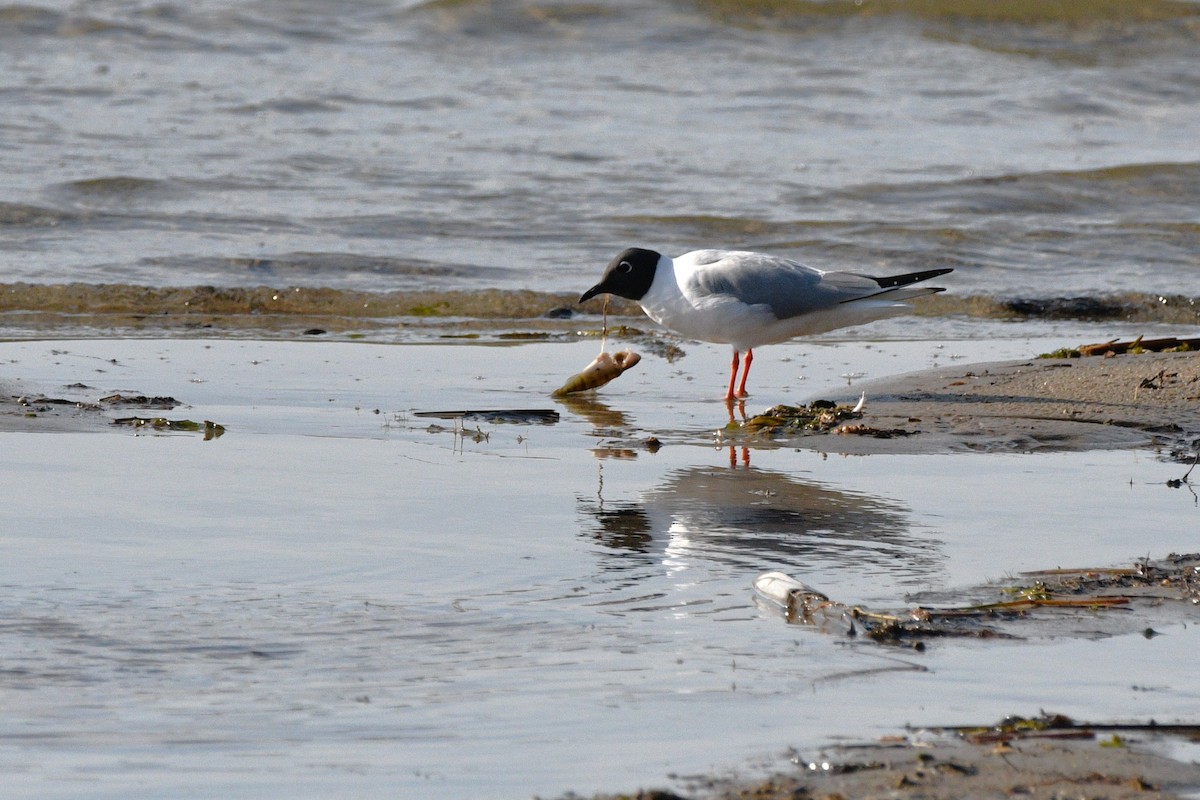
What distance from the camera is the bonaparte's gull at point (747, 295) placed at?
7.20 m

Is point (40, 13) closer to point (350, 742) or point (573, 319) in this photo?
point (573, 319)

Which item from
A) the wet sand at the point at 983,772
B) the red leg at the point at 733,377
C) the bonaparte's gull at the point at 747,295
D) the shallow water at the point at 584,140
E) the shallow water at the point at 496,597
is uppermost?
the shallow water at the point at 584,140

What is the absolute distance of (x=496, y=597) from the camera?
3736 millimetres

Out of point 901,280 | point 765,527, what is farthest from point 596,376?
point 765,527

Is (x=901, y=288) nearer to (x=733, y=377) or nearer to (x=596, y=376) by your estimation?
(x=733, y=377)

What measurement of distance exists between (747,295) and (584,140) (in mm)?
7439

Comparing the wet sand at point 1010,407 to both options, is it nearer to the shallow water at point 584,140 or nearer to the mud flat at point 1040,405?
the mud flat at point 1040,405

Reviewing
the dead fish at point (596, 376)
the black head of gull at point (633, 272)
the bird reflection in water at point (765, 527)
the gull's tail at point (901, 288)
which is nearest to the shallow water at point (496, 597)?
the bird reflection in water at point (765, 527)

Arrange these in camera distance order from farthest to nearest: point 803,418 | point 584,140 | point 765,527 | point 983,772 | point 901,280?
point 584,140
point 901,280
point 803,418
point 765,527
point 983,772

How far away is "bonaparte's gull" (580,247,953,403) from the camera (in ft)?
23.6

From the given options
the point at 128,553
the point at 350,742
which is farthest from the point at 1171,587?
the point at 128,553

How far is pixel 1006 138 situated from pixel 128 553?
12.8 meters

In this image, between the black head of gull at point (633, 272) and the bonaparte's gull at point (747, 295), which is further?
the black head of gull at point (633, 272)

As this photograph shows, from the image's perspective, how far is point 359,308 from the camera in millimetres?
9953
